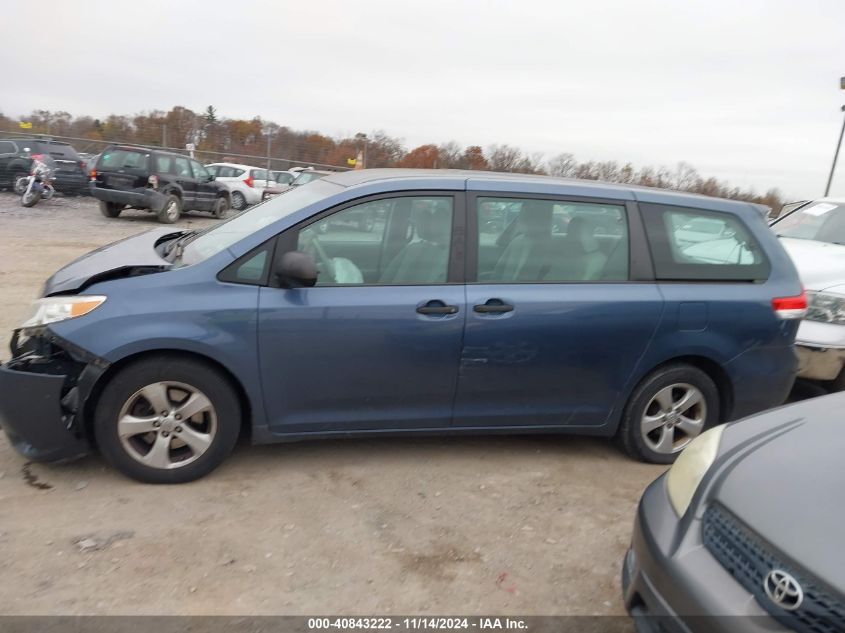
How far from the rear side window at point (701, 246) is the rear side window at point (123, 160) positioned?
1463 cm

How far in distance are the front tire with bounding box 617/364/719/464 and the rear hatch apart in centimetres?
1461

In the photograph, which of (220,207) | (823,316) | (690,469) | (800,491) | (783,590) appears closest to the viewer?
(783,590)

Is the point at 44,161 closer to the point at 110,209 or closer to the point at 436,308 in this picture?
the point at 110,209

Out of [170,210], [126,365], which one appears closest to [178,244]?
[126,365]

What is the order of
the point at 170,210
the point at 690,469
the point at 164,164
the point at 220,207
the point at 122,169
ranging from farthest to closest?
1. the point at 220,207
2. the point at 164,164
3. the point at 170,210
4. the point at 122,169
5. the point at 690,469

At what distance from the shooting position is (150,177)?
15.7m

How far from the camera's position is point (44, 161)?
17.6 meters

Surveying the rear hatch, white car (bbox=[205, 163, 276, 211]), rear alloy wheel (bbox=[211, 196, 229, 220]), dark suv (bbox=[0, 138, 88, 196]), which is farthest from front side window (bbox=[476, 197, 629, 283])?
white car (bbox=[205, 163, 276, 211])

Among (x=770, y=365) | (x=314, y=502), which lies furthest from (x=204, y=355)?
(x=770, y=365)

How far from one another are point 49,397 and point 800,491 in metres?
3.22

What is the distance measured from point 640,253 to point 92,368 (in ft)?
10.1

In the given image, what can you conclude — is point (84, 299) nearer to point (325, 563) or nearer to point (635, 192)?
point (325, 563)

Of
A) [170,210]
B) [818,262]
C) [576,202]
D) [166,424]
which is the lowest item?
[170,210]

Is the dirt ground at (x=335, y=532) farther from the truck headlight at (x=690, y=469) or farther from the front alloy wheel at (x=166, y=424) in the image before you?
the truck headlight at (x=690, y=469)
